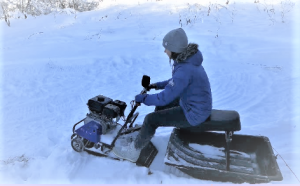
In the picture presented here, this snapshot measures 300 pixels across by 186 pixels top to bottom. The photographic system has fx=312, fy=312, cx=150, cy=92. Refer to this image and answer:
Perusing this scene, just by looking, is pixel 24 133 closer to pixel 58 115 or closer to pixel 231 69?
pixel 58 115

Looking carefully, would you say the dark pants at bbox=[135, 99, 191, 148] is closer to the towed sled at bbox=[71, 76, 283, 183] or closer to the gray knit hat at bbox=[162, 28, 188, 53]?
the towed sled at bbox=[71, 76, 283, 183]

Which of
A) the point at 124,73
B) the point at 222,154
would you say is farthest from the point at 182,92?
the point at 124,73

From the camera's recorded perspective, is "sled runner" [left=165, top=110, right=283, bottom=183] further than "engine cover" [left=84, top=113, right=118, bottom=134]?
No

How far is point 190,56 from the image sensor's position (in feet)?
10.7

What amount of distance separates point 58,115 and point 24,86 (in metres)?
1.37

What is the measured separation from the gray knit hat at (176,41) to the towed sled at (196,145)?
23.7 inches

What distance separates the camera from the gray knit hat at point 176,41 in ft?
10.6

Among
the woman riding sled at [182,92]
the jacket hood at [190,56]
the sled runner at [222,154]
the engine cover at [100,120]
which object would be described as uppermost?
the jacket hood at [190,56]

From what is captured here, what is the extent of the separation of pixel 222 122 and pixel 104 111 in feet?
4.55

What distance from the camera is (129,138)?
3.98m

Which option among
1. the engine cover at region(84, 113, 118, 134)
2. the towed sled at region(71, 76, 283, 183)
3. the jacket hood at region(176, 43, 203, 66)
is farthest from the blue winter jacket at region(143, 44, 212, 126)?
the engine cover at region(84, 113, 118, 134)

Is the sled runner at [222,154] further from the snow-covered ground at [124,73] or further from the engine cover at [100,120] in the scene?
the engine cover at [100,120]

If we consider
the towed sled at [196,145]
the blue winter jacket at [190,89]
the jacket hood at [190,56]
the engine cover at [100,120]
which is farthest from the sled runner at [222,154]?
the engine cover at [100,120]

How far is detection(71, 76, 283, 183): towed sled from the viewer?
3418 mm
